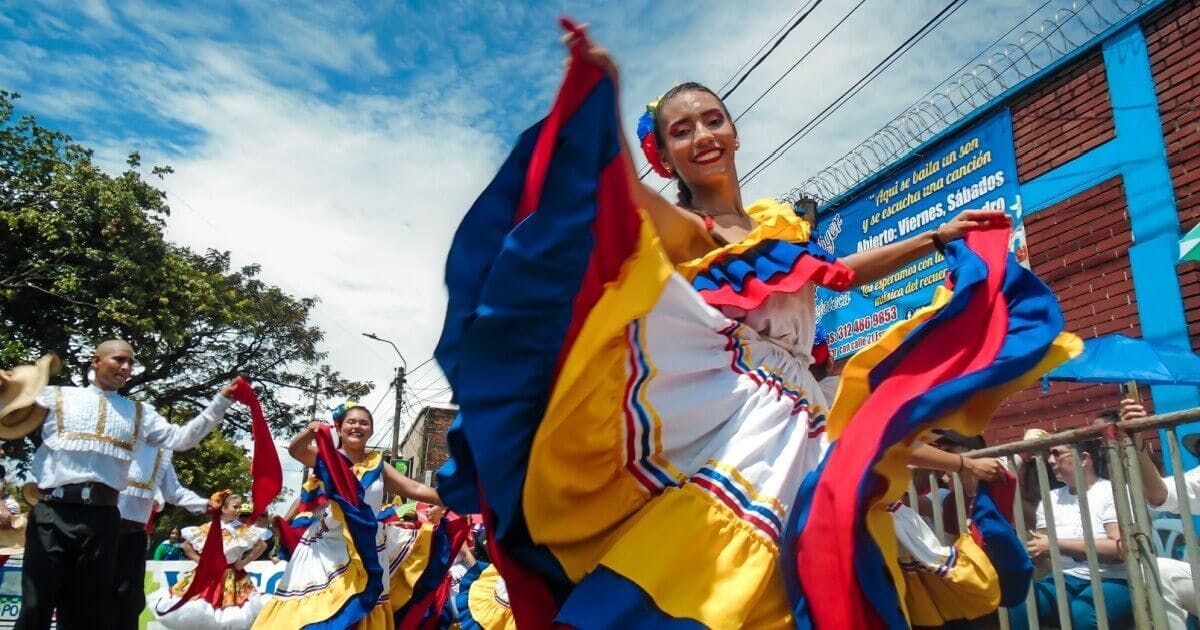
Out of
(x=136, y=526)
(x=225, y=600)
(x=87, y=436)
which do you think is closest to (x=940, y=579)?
(x=87, y=436)

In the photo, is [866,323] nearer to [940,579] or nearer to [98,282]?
[940,579]

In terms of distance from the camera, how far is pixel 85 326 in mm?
15734

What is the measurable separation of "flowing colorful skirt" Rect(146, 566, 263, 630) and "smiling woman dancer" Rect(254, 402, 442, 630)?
2.18m

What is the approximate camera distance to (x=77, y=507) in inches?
184

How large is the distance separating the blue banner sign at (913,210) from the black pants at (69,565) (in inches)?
249

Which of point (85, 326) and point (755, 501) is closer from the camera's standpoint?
point (755, 501)

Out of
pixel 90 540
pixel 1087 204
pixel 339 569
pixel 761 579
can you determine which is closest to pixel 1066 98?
pixel 1087 204

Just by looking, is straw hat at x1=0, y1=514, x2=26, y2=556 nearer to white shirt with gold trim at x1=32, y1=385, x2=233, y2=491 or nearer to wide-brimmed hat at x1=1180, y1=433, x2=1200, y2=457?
white shirt with gold trim at x1=32, y1=385, x2=233, y2=491

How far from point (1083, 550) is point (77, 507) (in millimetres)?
5171

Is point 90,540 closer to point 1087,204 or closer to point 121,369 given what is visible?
point 121,369

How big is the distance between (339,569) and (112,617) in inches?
54.0

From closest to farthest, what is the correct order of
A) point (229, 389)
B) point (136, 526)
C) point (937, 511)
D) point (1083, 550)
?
point (1083, 550), point (937, 511), point (229, 389), point (136, 526)

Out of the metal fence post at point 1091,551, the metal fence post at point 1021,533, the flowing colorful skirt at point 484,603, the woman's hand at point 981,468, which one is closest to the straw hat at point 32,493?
the flowing colorful skirt at point 484,603

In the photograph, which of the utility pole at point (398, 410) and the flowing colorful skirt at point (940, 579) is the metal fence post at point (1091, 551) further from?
the utility pole at point (398, 410)
